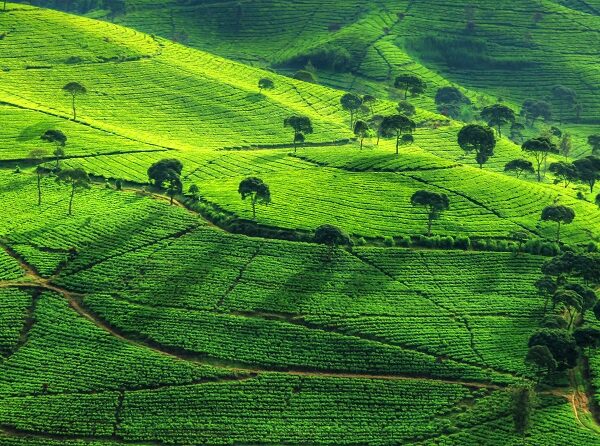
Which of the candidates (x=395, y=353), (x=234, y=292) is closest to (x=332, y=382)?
(x=395, y=353)

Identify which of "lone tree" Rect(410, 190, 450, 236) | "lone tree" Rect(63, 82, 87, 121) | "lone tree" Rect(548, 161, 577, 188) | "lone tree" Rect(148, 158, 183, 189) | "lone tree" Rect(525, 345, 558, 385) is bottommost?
"lone tree" Rect(525, 345, 558, 385)

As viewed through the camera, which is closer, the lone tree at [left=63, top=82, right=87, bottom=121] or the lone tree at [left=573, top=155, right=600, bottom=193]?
the lone tree at [left=573, top=155, right=600, bottom=193]

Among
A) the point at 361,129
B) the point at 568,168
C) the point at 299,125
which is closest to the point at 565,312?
the point at 568,168

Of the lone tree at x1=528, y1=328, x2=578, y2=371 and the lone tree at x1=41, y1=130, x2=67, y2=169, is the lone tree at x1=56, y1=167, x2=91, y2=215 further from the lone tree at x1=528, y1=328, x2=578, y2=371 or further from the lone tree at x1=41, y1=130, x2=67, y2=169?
the lone tree at x1=528, y1=328, x2=578, y2=371

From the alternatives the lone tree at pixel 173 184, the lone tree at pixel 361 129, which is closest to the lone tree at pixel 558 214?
the lone tree at pixel 361 129

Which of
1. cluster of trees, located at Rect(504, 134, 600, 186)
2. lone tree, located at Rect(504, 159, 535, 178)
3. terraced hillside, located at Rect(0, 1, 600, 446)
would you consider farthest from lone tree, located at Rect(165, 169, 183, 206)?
cluster of trees, located at Rect(504, 134, 600, 186)

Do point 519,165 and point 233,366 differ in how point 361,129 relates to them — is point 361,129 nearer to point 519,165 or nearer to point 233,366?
point 519,165
